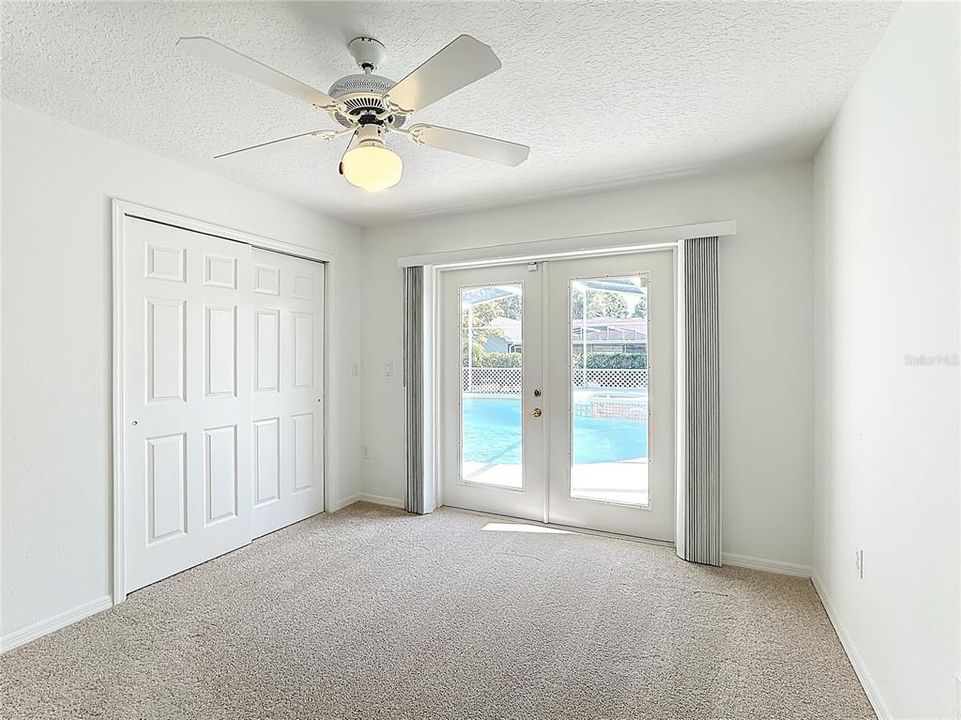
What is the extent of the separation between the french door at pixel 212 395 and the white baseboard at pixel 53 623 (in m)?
0.17

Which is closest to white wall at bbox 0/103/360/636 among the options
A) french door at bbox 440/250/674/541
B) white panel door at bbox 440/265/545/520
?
white panel door at bbox 440/265/545/520

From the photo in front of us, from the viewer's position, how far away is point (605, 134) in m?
2.62

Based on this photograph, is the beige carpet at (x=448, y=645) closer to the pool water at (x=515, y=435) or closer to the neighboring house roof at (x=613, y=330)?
the pool water at (x=515, y=435)

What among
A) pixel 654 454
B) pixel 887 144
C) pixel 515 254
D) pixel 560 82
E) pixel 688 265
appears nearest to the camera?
pixel 887 144

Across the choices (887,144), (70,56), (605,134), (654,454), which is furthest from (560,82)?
(654,454)

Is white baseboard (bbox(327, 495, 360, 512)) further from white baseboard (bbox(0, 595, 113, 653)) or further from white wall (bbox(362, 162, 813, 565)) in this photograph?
white wall (bbox(362, 162, 813, 565))

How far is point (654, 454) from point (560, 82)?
2.41m

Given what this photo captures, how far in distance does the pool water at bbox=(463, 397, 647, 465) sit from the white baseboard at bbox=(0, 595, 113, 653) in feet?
8.17

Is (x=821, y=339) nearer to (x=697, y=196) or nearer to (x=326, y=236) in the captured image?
(x=697, y=196)

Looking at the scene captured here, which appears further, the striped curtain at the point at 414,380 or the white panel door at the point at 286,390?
the striped curtain at the point at 414,380

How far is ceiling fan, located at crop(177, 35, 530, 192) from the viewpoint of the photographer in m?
1.43

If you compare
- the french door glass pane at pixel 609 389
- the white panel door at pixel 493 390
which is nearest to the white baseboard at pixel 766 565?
the french door glass pane at pixel 609 389

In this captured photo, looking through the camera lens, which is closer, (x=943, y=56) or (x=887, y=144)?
(x=943, y=56)

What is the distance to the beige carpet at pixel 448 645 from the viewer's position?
1.90 m
